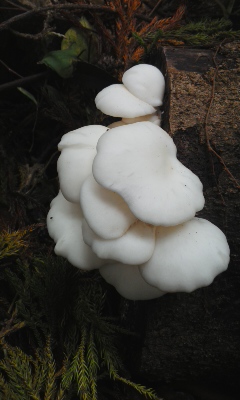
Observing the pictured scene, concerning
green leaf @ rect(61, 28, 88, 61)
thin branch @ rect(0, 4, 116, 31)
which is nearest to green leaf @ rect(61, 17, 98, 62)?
green leaf @ rect(61, 28, 88, 61)

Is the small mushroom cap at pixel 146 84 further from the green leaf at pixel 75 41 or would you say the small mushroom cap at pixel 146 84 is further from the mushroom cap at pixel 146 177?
the green leaf at pixel 75 41

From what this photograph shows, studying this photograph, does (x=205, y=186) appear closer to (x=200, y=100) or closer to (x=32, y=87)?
(x=200, y=100)

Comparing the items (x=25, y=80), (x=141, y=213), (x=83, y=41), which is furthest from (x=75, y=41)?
Answer: (x=141, y=213)

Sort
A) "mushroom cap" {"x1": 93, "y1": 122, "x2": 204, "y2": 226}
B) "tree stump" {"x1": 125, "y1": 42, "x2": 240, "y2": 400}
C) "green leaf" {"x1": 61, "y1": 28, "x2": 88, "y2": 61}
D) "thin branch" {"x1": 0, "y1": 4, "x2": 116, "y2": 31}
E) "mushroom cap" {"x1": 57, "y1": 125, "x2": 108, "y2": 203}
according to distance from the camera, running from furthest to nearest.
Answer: "green leaf" {"x1": 61, "y1": 28, "x2": 88, "y2": 61} < "thin branch" {"x1": 0, "y1": 4, "x2": 116, "y2": 31} < "tree stump" {"x1": 125, "y1": 42, "x2": 240, "y2": 400} < "mushroom cap" {"x1": 57, "y1": 125, "x2": 108, "y2": 203} < "mushroom cap" {"x1": 93, "y1": 122, "x2": 204, "y2": 226}

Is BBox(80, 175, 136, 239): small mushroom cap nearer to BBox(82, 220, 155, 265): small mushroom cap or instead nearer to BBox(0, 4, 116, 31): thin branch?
BBox(82, 220, 155, 265): small mushroom cap

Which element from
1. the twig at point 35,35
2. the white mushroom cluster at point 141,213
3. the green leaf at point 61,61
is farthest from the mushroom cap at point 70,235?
the twig at point 35,35

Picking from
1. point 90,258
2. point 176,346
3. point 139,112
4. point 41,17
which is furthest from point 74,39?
point 176,346
